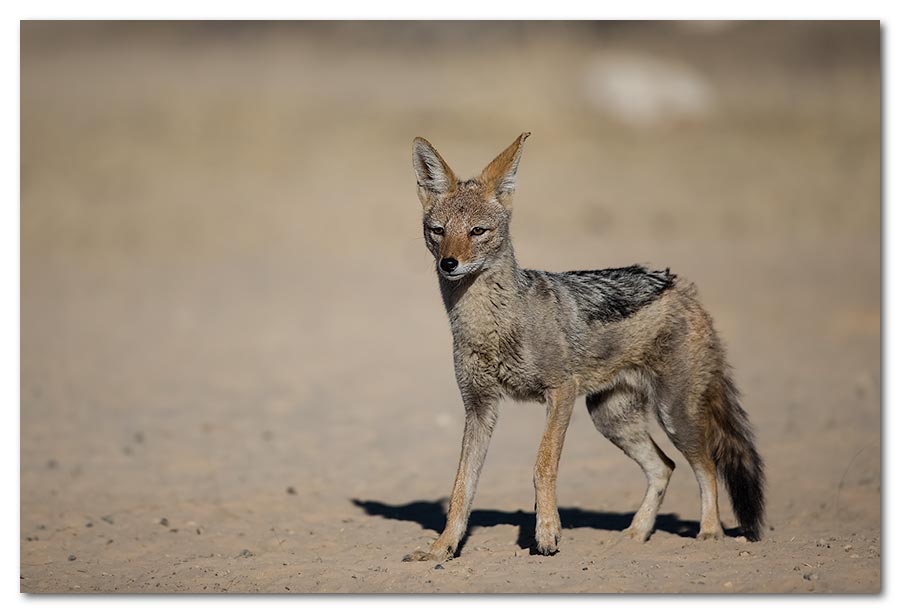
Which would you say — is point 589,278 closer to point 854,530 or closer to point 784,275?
point 854,530

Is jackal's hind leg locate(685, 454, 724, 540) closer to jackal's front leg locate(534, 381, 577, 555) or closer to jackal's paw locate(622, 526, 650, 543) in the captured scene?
jackal's paw locate(622, 526, 650, 543)

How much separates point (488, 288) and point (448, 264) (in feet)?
1.44

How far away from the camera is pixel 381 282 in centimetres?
1738

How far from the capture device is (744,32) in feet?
46.3

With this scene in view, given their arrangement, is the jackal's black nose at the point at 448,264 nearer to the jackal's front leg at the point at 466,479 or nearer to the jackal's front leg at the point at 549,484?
the jackal's front leg at the point at 466,479

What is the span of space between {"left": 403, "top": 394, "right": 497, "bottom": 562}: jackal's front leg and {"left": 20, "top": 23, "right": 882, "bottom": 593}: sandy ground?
0.17 metres

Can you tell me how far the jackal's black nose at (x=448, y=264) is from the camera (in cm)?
638

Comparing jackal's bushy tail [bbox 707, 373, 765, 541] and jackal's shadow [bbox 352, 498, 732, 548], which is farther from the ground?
jackal's bushy tail [bbox 707, 373, 765, 541]

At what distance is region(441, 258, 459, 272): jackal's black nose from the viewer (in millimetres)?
6379

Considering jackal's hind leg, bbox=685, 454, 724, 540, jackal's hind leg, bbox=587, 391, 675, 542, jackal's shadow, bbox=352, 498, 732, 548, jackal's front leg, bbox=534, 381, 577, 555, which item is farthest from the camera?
jackal's shadow, bbox=352, 498, 732, 548

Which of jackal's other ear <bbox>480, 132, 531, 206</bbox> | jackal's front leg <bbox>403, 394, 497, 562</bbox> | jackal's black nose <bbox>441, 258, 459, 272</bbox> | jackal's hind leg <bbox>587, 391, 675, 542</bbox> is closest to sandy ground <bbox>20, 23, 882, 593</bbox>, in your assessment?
jackal's front leg <bbox>403, 394, 497, 562</bbox>

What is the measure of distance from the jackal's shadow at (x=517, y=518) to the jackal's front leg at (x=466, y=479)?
0.78 metres

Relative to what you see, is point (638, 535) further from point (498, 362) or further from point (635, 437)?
point (498, 362)

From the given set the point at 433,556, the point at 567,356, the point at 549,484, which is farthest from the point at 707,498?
the point at 433,556
